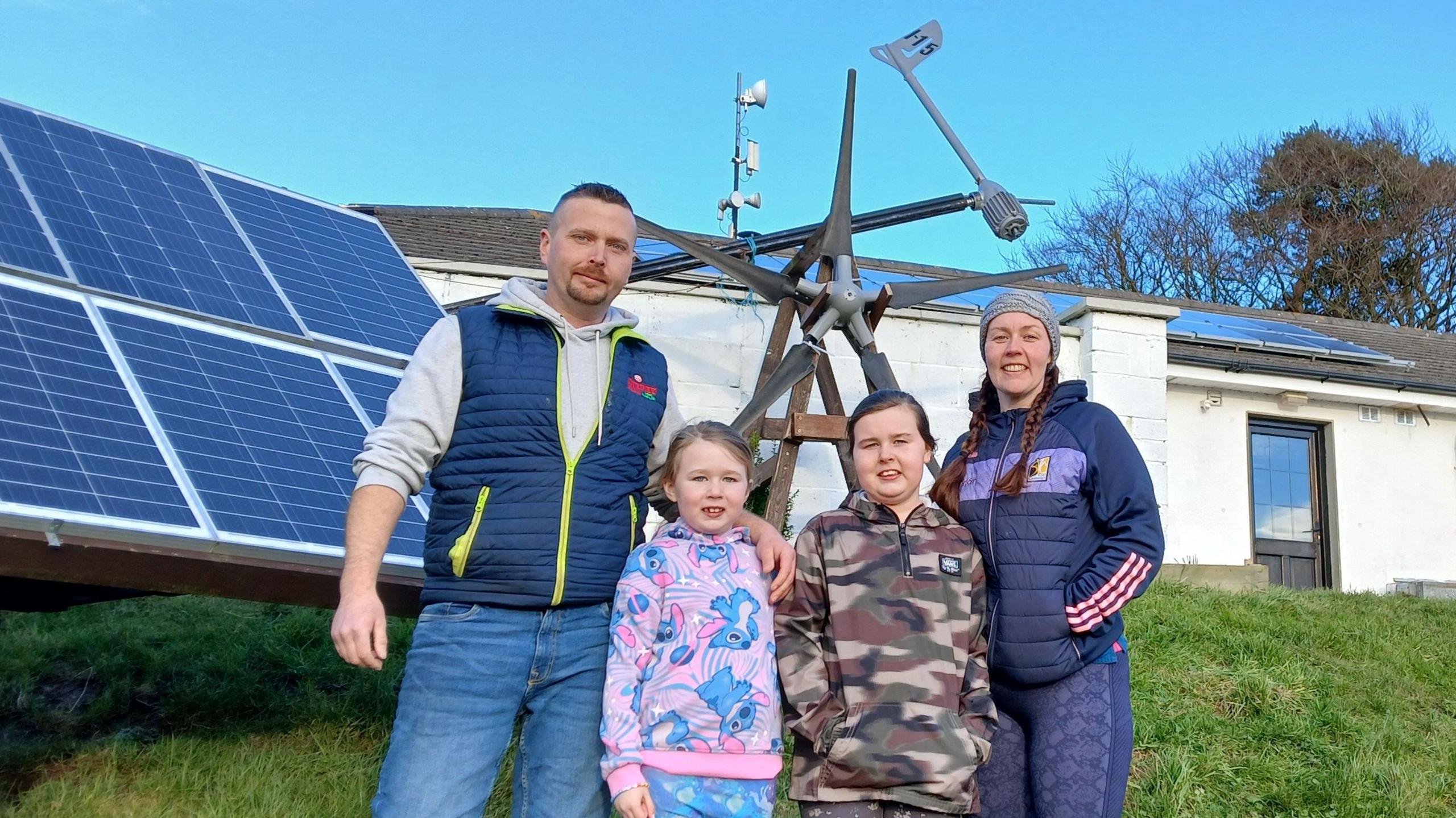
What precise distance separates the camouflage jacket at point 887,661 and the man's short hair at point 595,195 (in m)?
1.02

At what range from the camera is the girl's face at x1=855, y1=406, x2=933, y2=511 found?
9.66 ft

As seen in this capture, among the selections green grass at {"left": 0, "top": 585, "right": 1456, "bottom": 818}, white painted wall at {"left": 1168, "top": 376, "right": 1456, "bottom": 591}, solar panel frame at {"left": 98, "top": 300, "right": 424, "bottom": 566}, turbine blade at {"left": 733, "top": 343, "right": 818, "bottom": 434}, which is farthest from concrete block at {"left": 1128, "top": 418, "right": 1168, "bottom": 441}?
solar panel frame at {"left": 98, "top": 300, "right": 424, "bottom": 566}

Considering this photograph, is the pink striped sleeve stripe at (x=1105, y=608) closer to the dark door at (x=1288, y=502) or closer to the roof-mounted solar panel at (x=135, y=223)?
the roof-mounted solar panel at (x=135, y=223)

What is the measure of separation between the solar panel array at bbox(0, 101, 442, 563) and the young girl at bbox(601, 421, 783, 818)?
42.5 inches

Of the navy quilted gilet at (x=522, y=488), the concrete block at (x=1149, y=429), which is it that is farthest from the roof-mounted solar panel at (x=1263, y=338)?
the navy quilted gilet at (x=522, y=488)

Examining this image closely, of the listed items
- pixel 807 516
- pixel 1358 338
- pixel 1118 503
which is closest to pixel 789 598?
pixel 1118 503

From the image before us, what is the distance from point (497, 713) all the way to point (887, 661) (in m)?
0.95

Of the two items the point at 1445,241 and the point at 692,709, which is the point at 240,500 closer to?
the point at 692,709

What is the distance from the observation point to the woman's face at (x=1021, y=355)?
10.1 feet

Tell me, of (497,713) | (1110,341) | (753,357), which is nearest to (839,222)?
(753,357)

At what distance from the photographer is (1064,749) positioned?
9.02 feet

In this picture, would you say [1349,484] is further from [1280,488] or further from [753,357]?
[753,357]

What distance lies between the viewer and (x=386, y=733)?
4855 millimetres

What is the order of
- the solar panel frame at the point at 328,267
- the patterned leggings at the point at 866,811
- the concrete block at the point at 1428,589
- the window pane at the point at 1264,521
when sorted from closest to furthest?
1. the patterned leggings at the point at 866,811
2. the solar panel frame at the point at 328,267
3. the concrete block at the point at 1428,589
4. the window pane at the point at 1264,521
